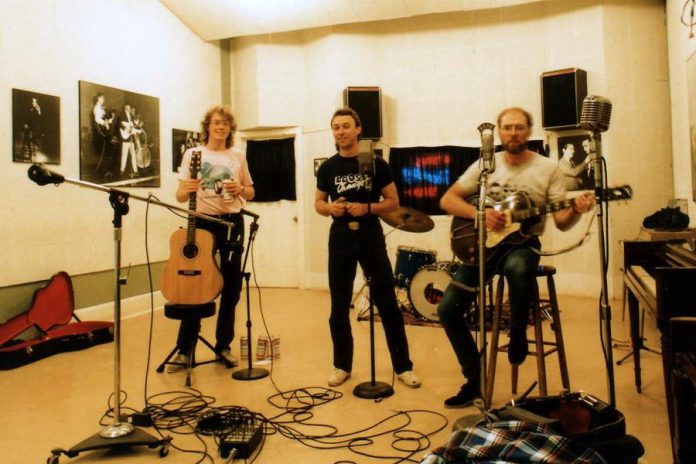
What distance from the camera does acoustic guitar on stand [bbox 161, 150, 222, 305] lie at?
3.54m

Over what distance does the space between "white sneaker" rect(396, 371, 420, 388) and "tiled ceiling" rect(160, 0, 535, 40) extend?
4674 mm

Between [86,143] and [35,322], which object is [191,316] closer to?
[35,322]

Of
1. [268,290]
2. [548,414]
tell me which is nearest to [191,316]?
[548,414]

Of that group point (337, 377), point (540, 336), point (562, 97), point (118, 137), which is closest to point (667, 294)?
point (540, 336)

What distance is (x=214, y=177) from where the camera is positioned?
12.4 feet

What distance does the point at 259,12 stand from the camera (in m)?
6.58

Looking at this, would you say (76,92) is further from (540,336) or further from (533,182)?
(540,336)

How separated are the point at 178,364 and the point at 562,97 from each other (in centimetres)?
497

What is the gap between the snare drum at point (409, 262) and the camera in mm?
5425

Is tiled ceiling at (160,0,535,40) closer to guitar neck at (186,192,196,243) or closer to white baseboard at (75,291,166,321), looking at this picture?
white baseboard at (75,291,166,321)

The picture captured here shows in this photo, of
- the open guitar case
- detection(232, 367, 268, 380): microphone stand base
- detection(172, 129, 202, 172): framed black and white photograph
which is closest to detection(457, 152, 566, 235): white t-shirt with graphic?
detection(232, 367, 268, 380): microphone stand base

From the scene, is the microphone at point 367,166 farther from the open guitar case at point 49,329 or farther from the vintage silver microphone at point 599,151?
the open guitar case at point 49,329

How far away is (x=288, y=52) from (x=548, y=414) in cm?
662

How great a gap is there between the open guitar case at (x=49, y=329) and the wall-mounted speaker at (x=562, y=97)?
5143mm
